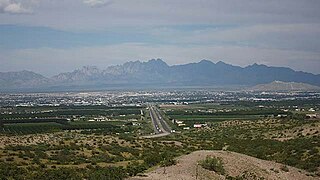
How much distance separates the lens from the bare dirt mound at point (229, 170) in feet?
89.4

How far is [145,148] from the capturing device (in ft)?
174

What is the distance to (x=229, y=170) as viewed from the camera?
30.6 metres

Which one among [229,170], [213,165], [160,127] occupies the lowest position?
[160,127]

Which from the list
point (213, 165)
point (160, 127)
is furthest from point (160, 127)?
point (213, 165)

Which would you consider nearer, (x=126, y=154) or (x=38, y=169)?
(x=38, y=169)

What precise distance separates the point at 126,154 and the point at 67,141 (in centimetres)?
1171

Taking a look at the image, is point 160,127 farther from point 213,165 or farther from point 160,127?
point 213,165

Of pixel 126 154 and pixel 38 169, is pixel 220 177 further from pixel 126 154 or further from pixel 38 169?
pixel 126 154

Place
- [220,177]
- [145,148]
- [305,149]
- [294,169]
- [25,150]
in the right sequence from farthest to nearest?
[145,148]
[25,150]
[305,149]
[294,169]
[220,177]

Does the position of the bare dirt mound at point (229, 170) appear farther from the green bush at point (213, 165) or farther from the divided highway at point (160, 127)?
the divided highway at point (160, 127)

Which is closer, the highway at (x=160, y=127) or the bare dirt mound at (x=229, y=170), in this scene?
the bare dirt mound at (x=229, y=170)

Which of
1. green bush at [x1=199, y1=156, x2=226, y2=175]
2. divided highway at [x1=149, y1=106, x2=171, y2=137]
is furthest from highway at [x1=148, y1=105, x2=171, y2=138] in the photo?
green bush at [x1=199, y1=156, x2=226, y2=175]

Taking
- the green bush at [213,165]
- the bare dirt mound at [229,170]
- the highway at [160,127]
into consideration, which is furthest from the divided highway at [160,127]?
the green bush at [213,165]

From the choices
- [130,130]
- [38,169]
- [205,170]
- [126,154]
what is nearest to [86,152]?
[126,154]
